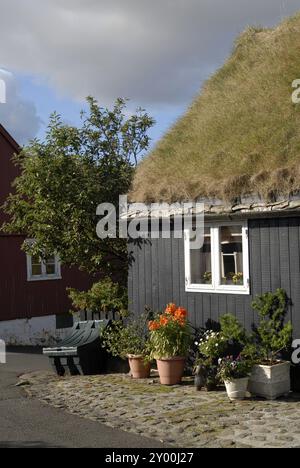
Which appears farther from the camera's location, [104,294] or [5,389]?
[104,294]

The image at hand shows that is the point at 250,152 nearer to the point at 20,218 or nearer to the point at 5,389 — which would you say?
the point at 5,389

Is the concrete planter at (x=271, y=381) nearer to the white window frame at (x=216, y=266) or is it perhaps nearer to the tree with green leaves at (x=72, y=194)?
the white window frame at (x=216, y=266)

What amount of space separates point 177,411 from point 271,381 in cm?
146

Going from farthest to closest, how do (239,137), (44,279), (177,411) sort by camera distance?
(44,279)
(239,137)
(177,411)

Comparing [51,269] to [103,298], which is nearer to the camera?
[103,298]

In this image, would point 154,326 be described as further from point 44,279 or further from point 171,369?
point 44,279

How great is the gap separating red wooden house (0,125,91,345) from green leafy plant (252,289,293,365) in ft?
38.1

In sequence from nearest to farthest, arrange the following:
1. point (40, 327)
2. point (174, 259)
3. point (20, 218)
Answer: point (174, 259) → point (20, 218) → point (40, 327)

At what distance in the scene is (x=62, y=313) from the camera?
71.6 ft

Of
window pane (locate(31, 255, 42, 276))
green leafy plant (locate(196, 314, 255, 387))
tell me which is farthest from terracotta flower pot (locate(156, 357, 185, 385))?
window pane (locate(31, 255, 42, 276))

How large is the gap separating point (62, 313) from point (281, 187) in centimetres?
Answer: 1325

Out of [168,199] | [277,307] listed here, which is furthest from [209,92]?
[277,307]

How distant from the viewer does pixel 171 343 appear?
10727mm

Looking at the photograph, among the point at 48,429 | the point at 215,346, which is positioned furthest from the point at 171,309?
the point at 48,429
